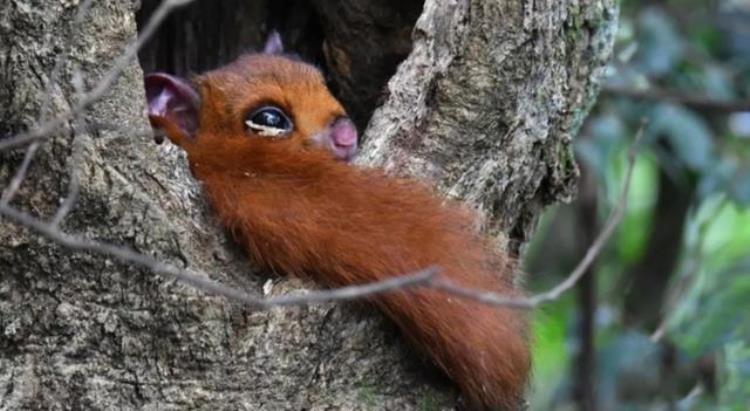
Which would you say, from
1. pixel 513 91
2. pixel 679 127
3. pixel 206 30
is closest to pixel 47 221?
pixel 513 91

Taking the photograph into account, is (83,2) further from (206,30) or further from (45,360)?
(206,30)

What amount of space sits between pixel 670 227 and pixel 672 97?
0.91 m

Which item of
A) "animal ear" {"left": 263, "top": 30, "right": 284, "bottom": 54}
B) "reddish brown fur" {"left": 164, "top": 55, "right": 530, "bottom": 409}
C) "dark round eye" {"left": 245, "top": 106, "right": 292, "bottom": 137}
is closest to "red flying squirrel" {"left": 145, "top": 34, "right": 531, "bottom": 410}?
"reddish brown fur" {"left": 164, "top": 55, "right": 530, "bottom": 409}

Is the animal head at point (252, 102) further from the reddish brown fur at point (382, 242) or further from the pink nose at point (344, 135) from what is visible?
the reddish brown fur at point (382, 242)

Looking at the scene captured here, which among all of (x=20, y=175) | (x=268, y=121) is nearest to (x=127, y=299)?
(x=20, y=175)

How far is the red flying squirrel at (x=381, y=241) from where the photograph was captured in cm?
247

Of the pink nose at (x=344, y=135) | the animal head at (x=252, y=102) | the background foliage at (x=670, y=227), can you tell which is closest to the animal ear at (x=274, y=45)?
the animal head at (x=252, y=102)

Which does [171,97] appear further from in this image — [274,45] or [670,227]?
[670,227]

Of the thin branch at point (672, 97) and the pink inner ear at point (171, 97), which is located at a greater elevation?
the thin branch at point (672, 97)

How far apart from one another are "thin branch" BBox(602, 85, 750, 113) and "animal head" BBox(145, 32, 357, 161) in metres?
0.85

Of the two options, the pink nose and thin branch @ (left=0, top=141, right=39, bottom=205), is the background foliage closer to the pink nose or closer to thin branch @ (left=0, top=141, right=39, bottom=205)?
the pink nose

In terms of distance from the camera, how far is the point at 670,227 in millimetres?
4801

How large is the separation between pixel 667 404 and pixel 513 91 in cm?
A: 165

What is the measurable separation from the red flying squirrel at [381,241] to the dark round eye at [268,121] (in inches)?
25.6
